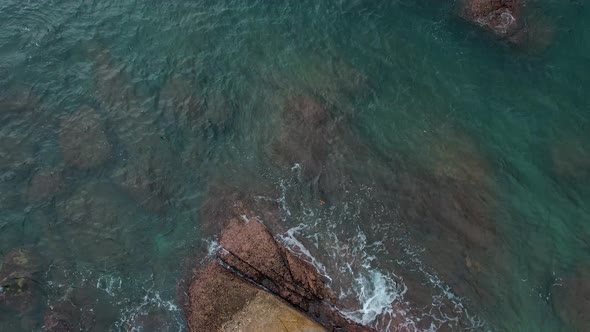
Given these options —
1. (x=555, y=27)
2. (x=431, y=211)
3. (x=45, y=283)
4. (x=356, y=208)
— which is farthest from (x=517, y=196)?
(x=45, y=283)

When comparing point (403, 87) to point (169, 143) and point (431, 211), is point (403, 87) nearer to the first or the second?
point (431, 211)

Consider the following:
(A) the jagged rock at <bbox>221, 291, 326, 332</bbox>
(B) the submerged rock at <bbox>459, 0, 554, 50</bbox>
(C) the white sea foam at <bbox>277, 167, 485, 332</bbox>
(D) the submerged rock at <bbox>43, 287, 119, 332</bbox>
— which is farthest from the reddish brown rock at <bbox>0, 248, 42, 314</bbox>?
(B) the submerged rock at <bbox>459, 0, 554, 50</bbox>

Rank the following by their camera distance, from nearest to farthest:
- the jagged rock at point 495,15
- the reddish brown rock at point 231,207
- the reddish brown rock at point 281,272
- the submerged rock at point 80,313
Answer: the reddish brown rock at point 281,272
the submerged rock at point 80,313
the reddish brown rock at point 231,207
the jagged rock at point 495,15

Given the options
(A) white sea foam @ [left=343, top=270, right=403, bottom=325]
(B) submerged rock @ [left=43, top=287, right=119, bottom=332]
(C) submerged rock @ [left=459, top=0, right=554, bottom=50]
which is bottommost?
(B) submerged rock @ [left=43, top=287, right=119, bottom=332]

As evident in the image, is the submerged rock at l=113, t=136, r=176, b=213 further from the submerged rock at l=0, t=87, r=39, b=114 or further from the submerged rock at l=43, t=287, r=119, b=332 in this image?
the submerged rock at l=0, t=87, r=39, b=114

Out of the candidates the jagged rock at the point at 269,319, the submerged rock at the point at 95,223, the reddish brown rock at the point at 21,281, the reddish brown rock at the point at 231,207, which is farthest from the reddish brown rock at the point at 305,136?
the reddish brown rock at the point at 21,281

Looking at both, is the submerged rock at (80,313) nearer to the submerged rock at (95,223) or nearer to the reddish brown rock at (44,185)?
the submerged rock at (95,223)

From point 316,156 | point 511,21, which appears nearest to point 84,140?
point 316,156
